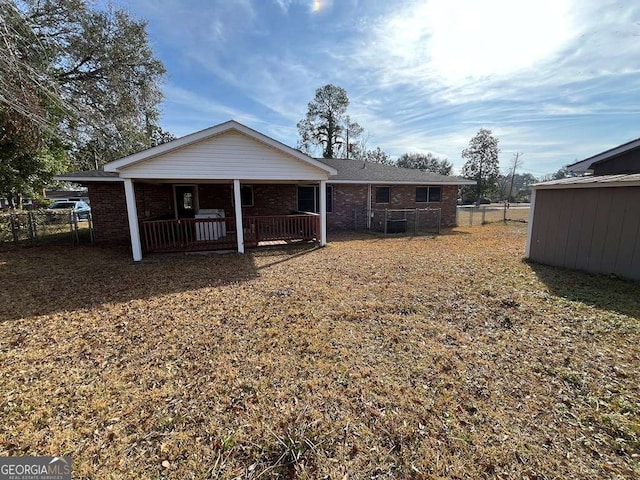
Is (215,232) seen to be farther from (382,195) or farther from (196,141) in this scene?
(382,195)

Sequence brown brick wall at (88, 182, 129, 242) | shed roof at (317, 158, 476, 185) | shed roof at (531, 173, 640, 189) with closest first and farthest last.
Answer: shed roof at (531, 173, 640, 189)
brown brick wall at (88, 182, 129, 242)
shed roof at (317, 158, 476, 185)

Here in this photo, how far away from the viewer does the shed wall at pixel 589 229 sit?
19.3 ft

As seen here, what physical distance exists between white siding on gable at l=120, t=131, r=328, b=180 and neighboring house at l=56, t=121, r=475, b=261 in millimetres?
24

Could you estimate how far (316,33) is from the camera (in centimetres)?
Answer: 959

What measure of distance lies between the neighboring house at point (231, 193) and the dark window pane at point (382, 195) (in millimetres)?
52

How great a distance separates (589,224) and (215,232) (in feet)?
34.3

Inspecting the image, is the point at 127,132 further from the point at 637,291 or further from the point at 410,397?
the point at 637,291

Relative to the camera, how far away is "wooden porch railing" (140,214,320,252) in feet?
27.8

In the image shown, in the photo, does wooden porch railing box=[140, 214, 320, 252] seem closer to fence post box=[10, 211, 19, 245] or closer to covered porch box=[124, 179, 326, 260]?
covered porch box=[124, 179, 326, 260]

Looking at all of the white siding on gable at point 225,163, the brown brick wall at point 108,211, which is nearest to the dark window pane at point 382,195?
the white siding on gable at point 225,163

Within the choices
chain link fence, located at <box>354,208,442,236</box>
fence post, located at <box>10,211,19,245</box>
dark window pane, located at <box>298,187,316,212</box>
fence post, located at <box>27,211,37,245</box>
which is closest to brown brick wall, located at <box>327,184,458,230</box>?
chain link fence, located at <box>354,208,442,236</box>

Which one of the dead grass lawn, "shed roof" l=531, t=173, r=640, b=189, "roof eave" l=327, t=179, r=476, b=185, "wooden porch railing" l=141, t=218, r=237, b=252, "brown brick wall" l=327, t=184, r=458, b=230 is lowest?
the dead grass lawn

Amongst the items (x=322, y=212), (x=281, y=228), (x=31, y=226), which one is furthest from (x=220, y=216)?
(x=31, y=226)

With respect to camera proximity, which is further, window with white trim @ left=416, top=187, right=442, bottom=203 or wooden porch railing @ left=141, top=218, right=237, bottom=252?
window with white trim @ left=416, top=187, right=442, bottom=203
